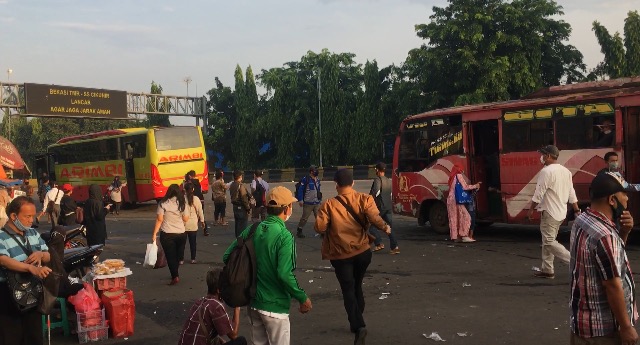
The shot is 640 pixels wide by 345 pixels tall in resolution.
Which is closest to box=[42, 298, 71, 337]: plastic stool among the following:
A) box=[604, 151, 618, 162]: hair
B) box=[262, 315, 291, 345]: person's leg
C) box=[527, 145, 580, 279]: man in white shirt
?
box=[262, 315, 291, 345]: person's leg

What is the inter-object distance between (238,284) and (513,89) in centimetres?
3373

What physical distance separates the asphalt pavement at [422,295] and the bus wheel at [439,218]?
1.39 feet

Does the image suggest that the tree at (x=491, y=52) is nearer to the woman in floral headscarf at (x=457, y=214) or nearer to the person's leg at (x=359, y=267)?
the woman in floral headscarf at (x=457, y=214)

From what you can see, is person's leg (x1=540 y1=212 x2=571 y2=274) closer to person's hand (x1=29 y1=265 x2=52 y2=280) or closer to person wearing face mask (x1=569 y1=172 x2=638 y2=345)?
person wearing face mask (x1=569 y1=172 x2=638 y2=345)

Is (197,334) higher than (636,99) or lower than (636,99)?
lower

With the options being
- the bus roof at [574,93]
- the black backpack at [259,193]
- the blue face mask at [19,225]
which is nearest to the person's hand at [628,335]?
the blue face mask at [19,225]

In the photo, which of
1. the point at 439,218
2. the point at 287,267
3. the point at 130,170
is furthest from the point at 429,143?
the point at 130,170

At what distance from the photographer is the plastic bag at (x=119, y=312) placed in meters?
6.98

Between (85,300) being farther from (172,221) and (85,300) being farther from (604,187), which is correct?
(604,187)

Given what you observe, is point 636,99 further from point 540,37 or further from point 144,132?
point 540,37

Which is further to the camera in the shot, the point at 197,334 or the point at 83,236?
the point at 83,236

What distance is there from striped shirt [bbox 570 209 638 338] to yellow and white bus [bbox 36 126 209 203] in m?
22.6

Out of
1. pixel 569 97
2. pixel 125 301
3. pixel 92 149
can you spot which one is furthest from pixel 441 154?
pixel 92 149

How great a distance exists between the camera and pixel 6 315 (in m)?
5.00
